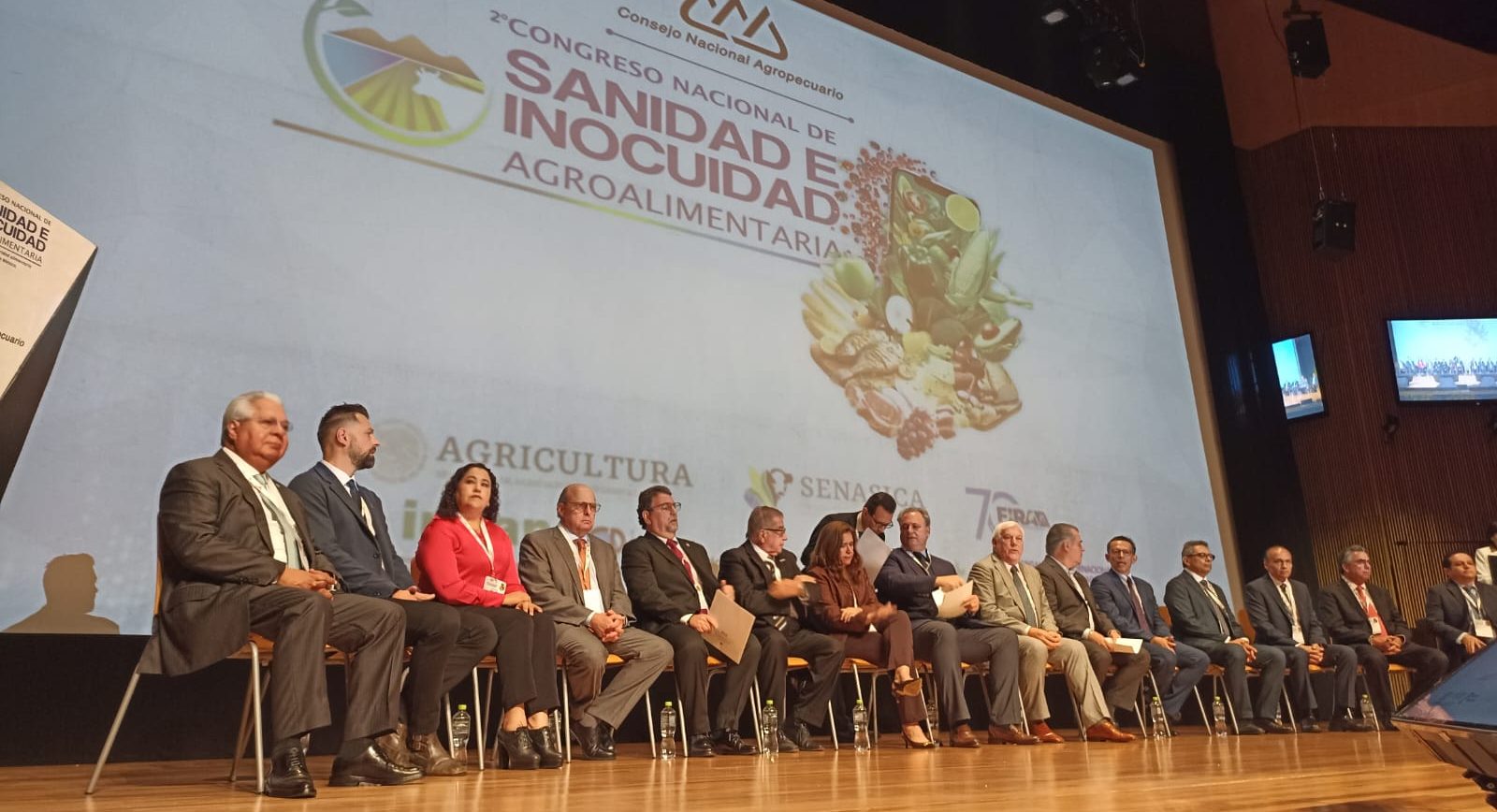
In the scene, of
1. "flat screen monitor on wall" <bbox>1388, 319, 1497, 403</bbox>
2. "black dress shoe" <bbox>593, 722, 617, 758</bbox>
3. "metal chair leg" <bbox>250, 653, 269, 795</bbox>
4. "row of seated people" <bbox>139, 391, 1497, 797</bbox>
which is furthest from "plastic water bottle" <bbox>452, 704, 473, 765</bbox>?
"flat screen monitor on wall" <bbox>1388, 319, 1497, 403</bbox>

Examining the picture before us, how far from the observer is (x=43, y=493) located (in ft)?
11.8

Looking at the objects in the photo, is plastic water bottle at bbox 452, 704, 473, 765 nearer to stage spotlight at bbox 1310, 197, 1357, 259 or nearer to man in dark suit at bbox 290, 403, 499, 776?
man in dark suit at bbox 290, 403, 499, 776

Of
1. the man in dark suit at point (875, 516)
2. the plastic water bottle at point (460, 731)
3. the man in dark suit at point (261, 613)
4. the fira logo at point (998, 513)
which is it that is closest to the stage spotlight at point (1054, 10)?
the fira logo at point (998, 513)

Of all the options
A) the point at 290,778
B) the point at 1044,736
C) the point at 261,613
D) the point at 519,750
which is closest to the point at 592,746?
the point at 519,750

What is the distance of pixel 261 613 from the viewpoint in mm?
2691

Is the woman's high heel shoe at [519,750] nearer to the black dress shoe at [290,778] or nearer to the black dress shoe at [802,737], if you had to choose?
the black dress shoe at [290,778]

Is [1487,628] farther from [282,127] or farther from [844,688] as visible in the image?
[282,127]

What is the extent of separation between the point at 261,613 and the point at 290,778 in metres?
0.47

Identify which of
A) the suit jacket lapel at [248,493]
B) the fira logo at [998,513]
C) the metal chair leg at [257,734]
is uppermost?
the fira logo at [998,513]

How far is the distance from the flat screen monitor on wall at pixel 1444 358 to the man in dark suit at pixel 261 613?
Answer: 8.81m

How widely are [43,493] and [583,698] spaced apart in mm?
1840

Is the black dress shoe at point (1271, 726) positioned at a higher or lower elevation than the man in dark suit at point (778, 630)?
lower

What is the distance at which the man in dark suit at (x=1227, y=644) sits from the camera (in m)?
5.75

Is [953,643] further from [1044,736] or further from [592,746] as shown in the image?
[592,746]
